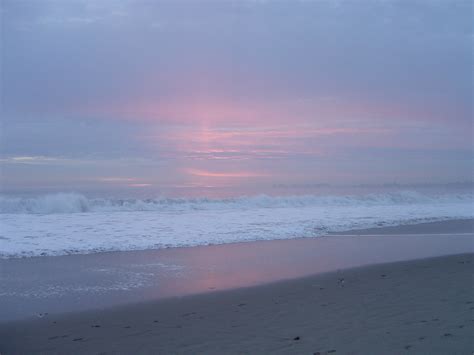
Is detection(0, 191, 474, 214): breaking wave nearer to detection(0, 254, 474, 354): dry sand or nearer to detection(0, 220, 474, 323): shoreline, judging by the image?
detection(0, 220, 474, 323): shoreline

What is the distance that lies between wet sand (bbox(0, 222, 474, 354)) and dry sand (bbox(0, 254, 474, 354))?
1cm

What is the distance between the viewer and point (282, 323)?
20.6 ft

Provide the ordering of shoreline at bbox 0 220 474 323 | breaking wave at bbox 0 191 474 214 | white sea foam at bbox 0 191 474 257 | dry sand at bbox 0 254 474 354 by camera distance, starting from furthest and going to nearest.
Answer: breaking wave at bbox 0 191 474 214 < white sea foam at bbox 0 191 474 257 < shoreline at bbox 0 220 474 323 < dry sand at bbox 0 254 474 354

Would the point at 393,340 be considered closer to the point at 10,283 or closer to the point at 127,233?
the point at 10,283

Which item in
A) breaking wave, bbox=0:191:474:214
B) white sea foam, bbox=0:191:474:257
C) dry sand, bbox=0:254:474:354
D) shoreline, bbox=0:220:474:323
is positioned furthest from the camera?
breaking wave, bbox=0:191:474:214

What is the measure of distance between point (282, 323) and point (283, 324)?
0.06 m

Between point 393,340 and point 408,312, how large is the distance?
1322 mm

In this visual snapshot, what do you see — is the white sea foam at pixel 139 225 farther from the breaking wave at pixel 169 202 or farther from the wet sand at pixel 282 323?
the wet sand at pixel 282 323

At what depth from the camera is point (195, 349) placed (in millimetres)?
5355

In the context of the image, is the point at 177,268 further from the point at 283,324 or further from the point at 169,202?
the point at 169,202

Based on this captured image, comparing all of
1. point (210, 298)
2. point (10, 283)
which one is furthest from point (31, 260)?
point (210, 298)

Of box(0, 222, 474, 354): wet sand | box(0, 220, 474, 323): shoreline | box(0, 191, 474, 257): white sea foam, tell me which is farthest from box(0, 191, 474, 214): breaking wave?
box(0, 222, 474, 354): wet sand

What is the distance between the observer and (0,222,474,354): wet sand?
5.32 meters

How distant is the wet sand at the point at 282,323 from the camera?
532cm
